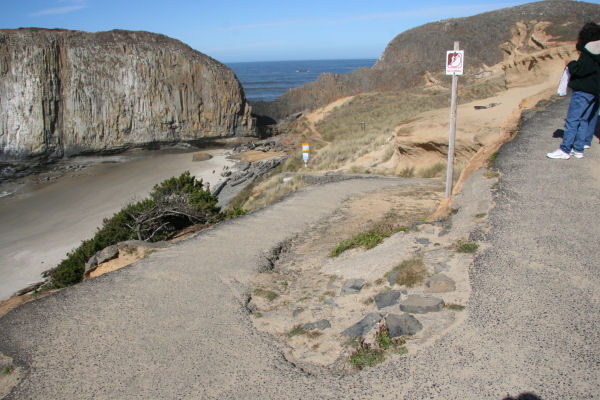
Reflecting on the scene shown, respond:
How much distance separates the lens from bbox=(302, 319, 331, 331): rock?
4418 mm

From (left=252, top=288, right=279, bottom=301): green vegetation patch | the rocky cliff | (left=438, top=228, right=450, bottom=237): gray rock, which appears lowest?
(left=252, top=288, right=279, bottom=301): green vegetation patch

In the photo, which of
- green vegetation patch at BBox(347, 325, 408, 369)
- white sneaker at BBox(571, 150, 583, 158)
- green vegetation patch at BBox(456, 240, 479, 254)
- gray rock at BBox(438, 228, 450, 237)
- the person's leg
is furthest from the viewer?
white sneaker at BBox(571, 150, 583, 158)

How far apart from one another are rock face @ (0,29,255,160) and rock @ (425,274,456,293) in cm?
2958

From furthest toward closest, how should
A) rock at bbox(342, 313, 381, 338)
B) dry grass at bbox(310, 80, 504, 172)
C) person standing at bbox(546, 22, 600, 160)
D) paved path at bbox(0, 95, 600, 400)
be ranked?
1. dry grass at bbox(310, 80, 504, 172)
2. person standing at bbox(546, 22, 600, 160)
3. rock at bbox(342, 313, 381, 338)
4. paved path at bbox(0, 95, 600, 400)

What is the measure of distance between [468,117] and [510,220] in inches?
353

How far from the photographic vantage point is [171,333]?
4656mm

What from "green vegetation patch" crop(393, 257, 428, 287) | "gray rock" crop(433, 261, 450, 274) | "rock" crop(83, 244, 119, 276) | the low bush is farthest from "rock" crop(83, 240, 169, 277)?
"gray rock" crop(433, 261, 450, 274)

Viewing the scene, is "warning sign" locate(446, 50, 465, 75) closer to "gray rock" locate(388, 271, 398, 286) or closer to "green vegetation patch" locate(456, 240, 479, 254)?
"green vegetation patch" locate(456, 240, 479, 254)

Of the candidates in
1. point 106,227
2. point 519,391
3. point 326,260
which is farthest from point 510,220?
point 106,227

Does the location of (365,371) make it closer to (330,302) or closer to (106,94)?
(330,302)

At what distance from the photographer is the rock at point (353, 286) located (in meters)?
5.09

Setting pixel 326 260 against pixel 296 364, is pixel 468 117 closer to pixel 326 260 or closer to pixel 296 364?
pixel 326 260

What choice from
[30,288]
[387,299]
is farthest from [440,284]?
[30,288]

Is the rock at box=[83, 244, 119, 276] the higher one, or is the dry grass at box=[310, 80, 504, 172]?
the dry grass at box=[310, 80, 504, 172]
